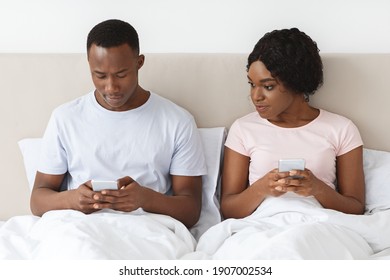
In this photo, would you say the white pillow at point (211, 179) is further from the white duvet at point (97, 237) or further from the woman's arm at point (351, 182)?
the woman's arm at point (351, 182)

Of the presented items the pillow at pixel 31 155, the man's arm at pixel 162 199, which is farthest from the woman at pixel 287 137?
the pillow at pixel 31 155

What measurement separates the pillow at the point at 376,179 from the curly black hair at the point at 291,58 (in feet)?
1.01

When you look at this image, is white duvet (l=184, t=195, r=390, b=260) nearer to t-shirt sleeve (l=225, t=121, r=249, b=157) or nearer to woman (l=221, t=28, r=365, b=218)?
woman (l=221, t=28, r=365, b=218)

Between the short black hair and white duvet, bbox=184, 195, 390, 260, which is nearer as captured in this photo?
white duvet, bbox=184, 195, 390, 260

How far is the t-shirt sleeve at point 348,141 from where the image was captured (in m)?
2.15

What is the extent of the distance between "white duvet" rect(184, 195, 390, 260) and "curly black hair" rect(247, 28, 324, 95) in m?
0.36

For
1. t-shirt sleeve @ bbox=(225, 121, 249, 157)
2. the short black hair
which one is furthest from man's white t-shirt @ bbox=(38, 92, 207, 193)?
the short black hair

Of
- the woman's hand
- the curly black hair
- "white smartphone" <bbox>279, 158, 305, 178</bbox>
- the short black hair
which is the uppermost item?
the short black hair

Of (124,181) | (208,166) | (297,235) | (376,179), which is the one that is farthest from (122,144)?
(376,179)

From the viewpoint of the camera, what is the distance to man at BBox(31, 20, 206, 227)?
2.07 meters

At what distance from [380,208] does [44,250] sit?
103 cm

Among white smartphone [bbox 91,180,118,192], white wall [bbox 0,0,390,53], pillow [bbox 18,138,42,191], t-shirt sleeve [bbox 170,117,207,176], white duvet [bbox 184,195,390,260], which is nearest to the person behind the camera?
white duvet [bbox 184,195,390,260]

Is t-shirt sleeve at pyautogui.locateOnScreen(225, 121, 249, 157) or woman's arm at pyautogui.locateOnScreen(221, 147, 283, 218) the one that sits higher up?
t-shirt sleeve at pyautogui.locateOnScreen(225, 121, 249, 157)

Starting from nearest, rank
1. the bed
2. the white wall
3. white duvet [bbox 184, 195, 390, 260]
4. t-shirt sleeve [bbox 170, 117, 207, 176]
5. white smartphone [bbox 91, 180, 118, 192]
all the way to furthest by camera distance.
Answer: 1. white duvet [bbox 184, 195, 390, 260]
2. white smartphone [bbox 91, 180, 118, 192]
3. the bed
4. t-shirt sleeve [bbox 170, 117, 207, 176]
5. the white wall
